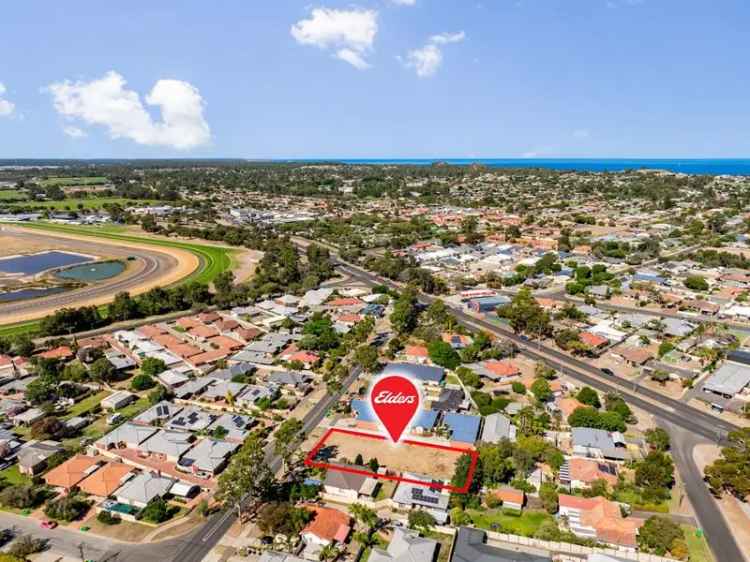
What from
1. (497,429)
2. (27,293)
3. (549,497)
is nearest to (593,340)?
(497,429)

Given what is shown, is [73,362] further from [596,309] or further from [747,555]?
[596,309]

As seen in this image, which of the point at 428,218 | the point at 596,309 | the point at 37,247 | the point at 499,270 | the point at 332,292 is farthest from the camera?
the point at 428,218

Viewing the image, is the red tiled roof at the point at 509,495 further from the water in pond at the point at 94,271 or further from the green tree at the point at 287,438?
the water in pond at the point at 94,271

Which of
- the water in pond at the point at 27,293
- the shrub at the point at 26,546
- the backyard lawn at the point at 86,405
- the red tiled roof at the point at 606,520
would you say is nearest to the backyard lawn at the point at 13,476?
the shrub at the point at 26,546

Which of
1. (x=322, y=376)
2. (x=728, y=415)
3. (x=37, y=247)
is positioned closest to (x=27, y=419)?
(x=322, y=376)

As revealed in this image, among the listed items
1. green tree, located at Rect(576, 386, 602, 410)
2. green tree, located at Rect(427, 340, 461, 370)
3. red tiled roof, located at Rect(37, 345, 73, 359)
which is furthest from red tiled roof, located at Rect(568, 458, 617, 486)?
red tiled roof, located at Rect(37, 345, 73, 359)

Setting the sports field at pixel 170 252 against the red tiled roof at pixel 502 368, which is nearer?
the red tiled roof at pixel 502 368

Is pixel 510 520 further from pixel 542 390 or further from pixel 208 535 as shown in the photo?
pixel 208 535
